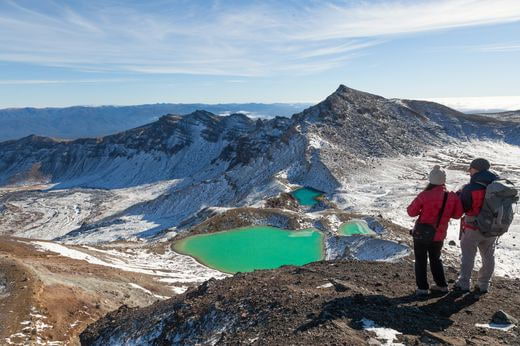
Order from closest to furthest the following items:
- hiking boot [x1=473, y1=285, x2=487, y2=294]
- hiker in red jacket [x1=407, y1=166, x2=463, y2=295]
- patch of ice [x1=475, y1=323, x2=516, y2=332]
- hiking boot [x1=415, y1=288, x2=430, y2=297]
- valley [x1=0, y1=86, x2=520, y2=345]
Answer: patch of ice [x1=475, y1=323, x2=516, y2=332] → hiker in red jacket [x1=407, y1=166, x2=463, y2=295] → hiking boot [x1=415, y1=288, x2=430, y2=297] → hiking boot [x1=473, y1=285, x2=487, y2=294] → valley [x1=0, y1=86, x2=520, y2=345]

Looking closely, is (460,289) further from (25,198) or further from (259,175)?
(25,198)

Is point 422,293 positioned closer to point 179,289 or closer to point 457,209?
point 457,209

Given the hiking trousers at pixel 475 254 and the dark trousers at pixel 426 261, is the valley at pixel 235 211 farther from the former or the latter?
the hiking trousers at pixel 475 254

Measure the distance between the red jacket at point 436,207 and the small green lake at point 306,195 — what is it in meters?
58.2

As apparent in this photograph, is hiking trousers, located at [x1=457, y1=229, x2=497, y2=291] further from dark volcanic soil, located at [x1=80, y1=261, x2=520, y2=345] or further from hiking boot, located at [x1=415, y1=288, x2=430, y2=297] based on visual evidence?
hiking boot, located at [x1=415, y1=288, x2=430, y2=297]

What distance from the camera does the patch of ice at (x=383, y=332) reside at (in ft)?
28.7

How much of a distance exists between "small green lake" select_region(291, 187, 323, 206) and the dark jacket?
191 feet

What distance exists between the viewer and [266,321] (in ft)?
33.1

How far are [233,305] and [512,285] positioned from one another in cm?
1071

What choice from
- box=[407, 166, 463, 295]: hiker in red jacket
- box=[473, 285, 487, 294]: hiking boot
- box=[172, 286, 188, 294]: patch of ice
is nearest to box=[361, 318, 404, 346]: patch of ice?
box=[407, 166, 463, 295]: hiker in red jacket

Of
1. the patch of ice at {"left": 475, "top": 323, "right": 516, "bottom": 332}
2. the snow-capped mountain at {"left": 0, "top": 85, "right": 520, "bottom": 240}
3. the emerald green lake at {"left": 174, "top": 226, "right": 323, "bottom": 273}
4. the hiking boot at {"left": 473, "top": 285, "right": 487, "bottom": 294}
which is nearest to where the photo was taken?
the patch of ice at {"left": 475, "top": 323, "right": 516, "bottom": 332}

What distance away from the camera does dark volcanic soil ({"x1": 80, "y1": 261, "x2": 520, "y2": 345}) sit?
920 cm

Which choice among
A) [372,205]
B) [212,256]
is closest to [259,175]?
[372,205]

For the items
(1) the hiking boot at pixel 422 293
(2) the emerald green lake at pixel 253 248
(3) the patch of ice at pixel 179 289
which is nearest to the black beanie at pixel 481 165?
(1) the hiking boot at pixel 422 293
